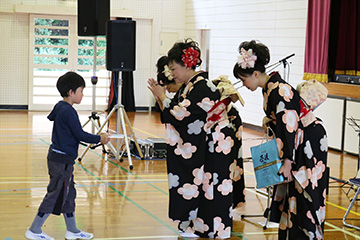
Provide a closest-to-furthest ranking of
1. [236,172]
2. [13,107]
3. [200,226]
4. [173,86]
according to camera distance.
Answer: [200,226], [173,86], [236,172], [13,107]

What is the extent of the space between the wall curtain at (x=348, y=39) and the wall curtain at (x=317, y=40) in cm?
21

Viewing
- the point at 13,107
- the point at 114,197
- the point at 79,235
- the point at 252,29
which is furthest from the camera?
the point at 13,107

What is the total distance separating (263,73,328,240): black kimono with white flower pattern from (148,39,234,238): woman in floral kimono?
1.74 ft

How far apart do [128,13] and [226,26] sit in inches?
98.3

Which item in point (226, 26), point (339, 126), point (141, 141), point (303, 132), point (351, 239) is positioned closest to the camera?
point (303, 132)

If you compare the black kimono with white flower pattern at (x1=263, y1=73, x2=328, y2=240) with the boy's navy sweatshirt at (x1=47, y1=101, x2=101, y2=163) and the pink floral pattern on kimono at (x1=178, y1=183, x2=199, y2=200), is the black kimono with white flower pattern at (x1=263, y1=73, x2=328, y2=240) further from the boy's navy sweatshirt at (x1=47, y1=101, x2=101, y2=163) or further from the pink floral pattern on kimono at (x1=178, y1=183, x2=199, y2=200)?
the boy's navy sweatshirt at (x1=47, y1=101, x2=101, y2=163)

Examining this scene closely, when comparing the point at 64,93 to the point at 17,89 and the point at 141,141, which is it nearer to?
the point at 141,141

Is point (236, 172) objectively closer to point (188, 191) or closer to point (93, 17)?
point (188, 191)

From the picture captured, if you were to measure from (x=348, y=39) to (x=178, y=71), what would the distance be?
5.53m

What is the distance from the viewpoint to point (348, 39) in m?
9.09

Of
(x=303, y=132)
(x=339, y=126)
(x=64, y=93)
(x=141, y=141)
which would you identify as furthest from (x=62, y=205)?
(x=339, y=126)

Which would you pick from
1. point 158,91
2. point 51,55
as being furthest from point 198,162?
point 51,55

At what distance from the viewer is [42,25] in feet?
43.0

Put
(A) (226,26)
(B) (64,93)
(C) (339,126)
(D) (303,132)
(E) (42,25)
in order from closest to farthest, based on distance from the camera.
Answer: (D) (303,132)
(B) (64,93)
(C) (339,126)
(A) (226,26)
(E) (42,25)
